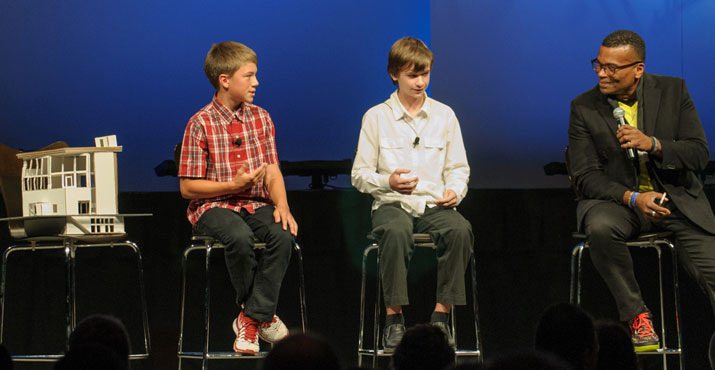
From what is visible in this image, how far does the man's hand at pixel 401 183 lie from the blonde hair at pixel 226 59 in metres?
0.79

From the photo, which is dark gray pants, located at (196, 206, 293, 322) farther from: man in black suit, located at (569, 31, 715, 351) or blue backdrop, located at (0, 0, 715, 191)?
blue backdrop, located at (0, 0, 715, 191)

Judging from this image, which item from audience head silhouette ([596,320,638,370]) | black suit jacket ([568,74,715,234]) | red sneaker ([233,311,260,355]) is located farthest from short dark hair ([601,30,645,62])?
audience head silhouette ([596,320,638,370])

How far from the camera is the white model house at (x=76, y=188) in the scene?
147 inches

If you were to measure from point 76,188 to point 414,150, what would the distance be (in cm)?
143

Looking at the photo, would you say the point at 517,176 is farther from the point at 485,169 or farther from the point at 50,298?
the point at 50,298

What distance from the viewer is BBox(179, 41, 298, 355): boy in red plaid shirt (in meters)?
3.61

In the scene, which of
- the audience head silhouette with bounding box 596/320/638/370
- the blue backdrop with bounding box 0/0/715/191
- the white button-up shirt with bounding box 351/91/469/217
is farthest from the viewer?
the blue backdrop with bounding box 0/0/715/191

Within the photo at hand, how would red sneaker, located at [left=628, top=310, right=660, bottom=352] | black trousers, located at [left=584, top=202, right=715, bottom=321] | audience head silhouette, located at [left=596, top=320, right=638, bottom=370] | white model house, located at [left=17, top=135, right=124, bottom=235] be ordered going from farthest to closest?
1. white model house, located at [left=17, top=135, right=124, bottom=235]
2. black trousers, located at [left=584, top=202, right=715, bottom=321]
3. red sneaker, located at [left=628, top=310, right=660, bottom=352]
4. audience head silhouette, located at [left=596, top=320, right=638, bottom=370]

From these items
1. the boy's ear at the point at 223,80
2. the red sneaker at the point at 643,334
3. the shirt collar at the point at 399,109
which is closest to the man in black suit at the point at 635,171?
the red sneaker at the point at 643,334

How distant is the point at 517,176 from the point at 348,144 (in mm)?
1058

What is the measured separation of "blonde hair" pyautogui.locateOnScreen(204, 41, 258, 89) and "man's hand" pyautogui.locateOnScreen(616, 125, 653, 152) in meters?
1.53

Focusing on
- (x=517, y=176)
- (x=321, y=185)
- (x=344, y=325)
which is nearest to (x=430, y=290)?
(x=344, y=325)

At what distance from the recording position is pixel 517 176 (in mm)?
5453

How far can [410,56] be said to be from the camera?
12.6 ft
